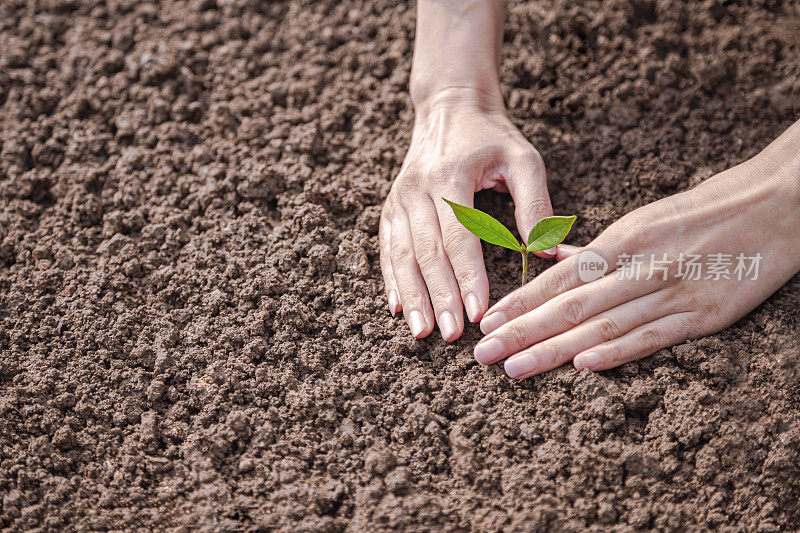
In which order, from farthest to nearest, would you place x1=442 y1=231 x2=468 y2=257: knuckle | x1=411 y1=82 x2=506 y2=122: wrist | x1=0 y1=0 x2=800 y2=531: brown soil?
x1=411 y1=82 x2=506 y2=122: wrist
x1=442 y1=231 x2=468 y2=257: knuckle
x1=0 y1=0 x2=800 y2=531: brown soil

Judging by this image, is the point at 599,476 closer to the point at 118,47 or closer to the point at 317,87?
the point at 317,87

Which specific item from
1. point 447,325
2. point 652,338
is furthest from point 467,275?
point 652,338

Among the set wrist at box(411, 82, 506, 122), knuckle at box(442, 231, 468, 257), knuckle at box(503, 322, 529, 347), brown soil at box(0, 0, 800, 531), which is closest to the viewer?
brown soil at box(0, 0, 800, 531)

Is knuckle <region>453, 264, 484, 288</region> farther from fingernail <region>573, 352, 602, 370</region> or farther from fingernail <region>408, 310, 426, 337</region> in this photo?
fingernail <region>573, 352, 602, 370</region>

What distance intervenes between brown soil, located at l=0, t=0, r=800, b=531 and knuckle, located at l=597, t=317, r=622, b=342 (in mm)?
104

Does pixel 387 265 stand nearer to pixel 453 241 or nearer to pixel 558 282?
pixel 453 241

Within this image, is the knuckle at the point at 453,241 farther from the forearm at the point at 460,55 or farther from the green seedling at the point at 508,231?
the forearm at the point at 460,55

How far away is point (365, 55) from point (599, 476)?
1.57 m

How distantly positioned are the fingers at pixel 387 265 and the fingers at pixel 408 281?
0.04 ft

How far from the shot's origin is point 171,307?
1.72m

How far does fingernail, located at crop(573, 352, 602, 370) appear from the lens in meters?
1.45

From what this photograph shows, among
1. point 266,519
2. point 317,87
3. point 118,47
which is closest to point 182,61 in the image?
point 118,47

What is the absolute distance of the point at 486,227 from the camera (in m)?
1.47

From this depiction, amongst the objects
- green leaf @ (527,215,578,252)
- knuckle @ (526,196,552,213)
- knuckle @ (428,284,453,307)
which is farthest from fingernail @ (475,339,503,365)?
knuckle @ (526,196,552,213)
